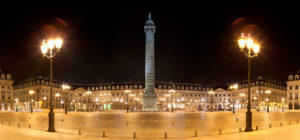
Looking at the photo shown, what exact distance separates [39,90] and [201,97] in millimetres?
82598

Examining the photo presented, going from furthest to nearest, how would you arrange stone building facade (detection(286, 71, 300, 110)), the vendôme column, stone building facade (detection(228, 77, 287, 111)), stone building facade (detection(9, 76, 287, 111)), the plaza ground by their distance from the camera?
stone building facade (detection(9, 76, 287, 111)) → stone building facade (detection(228, 77, 287, 111)) → stone building facade (detection(286, 71, 300, 110)) → the vendôme column → the plaza ground

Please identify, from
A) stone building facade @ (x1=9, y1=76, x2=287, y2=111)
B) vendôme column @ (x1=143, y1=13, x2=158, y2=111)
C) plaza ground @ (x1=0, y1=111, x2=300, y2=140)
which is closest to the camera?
plaza ground @ (x1=0, y1=111, x2=300, y2=140)

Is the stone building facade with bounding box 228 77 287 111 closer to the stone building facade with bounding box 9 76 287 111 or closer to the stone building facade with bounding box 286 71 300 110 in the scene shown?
the stone building facade with bounding box 9 76 287 111

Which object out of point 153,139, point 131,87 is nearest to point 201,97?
point 131,87

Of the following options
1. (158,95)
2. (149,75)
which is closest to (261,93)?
(158,95)

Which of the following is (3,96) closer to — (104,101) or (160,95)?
(104,101)

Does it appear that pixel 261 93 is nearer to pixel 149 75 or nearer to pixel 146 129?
pixel 149 75

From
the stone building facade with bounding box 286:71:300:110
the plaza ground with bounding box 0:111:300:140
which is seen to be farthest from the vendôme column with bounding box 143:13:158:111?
the plaza ground with bounding box 0:111:300:140

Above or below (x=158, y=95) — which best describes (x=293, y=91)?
above

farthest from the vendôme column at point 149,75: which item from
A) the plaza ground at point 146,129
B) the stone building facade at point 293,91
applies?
the plaza ground at point 146,129

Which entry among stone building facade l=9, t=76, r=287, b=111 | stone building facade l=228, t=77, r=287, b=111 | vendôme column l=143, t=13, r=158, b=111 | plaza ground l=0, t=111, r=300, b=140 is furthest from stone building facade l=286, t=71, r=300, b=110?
plaza ground l=0, t=111, r=300, b=140

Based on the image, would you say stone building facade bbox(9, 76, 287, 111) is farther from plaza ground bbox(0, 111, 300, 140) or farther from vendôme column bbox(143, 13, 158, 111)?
plaza ground bbox(0, 111, 300, 140)

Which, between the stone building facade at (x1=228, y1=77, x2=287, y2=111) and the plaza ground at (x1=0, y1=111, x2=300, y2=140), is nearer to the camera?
the plaza ground at (x1=0, y1=111, x2=300, y2=140)

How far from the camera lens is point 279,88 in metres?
141
